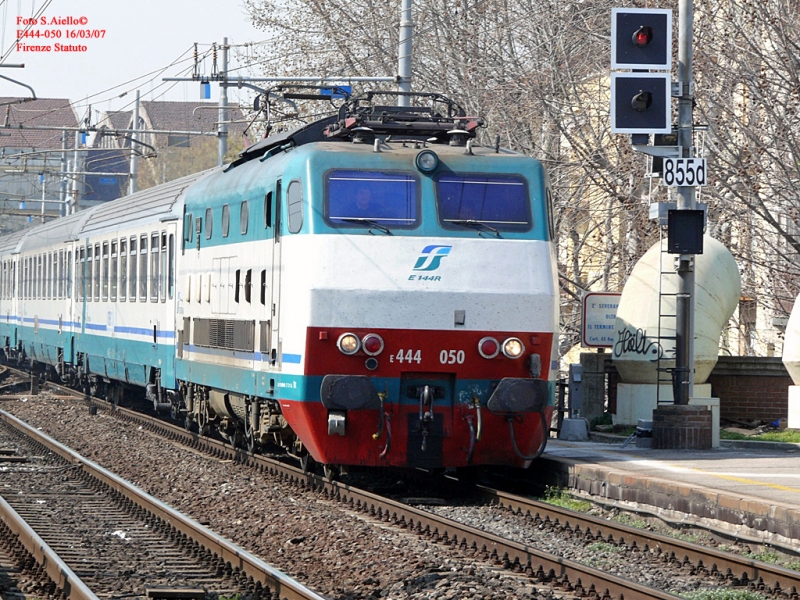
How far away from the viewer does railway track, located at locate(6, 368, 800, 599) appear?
8.51 m

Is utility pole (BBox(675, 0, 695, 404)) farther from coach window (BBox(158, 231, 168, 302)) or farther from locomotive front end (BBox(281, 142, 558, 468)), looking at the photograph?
coach window (BBox(158, 231, 168, 302))

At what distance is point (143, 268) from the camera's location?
20.2 m

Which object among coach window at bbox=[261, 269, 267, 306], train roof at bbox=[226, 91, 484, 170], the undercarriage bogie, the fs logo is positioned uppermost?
train roof at bbox=[226, 91, 484, 170]

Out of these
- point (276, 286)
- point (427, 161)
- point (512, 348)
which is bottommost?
point (512, 348)

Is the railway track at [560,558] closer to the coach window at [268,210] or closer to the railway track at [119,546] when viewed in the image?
the railway track at [119,546]

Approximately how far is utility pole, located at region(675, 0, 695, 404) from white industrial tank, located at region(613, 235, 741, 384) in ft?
8.75

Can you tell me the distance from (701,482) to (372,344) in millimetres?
3063

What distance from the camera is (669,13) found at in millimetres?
14852

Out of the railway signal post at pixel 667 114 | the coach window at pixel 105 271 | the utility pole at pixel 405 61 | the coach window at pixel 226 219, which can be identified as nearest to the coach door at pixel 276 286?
the coach window at pixel 226 219

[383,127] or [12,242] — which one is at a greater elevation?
[383,127]

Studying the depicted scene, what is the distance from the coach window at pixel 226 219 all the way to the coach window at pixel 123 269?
6.68 meters

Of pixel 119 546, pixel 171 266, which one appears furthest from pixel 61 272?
pixel 119 546

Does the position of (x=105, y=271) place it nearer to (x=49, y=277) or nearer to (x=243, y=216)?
(x=49, y=277)

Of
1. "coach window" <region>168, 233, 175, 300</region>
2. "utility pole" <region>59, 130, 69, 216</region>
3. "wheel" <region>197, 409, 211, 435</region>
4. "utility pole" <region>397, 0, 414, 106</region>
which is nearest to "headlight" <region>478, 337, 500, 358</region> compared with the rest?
"wheel" <region>197, 409, 211, 435</region>
